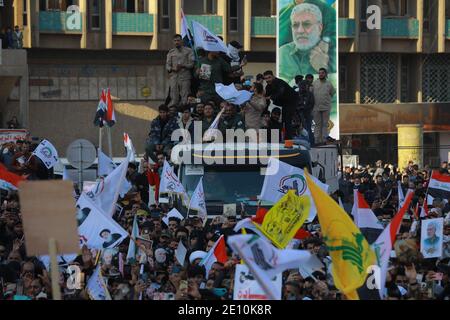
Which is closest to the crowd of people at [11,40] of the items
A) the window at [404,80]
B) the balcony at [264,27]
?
the balcony at [264,27]

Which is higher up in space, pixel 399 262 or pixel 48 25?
pixel 48 25

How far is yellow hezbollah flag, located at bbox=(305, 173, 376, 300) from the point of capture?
10.5 metres

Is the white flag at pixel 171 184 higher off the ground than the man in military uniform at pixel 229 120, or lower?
lower

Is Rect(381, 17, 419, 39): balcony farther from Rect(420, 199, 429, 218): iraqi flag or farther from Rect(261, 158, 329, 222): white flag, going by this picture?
Rect(261, 158, 329, 222): white flag

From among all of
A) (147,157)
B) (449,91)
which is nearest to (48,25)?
(449,91)

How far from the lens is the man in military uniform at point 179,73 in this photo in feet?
67.1

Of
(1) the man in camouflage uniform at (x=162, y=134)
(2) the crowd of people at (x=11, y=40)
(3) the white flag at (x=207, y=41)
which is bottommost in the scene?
(1) the man in camouflage uniform at (x=162, y=134)

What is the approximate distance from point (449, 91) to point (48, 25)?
59.0ft

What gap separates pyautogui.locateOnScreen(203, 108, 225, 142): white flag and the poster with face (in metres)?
4.64

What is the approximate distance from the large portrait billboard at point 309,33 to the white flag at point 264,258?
2732 cm

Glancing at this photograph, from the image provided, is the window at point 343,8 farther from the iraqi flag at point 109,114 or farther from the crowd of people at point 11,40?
the iraqi flag at point 109,114

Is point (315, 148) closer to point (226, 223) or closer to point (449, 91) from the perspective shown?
point (226, 223)

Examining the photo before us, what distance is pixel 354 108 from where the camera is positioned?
5238cm

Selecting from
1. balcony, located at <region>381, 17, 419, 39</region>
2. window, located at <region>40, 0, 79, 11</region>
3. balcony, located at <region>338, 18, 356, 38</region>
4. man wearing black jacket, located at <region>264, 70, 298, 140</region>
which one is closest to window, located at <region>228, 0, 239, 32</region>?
balcony, located at <region>338, 18, 356, 38</region>
